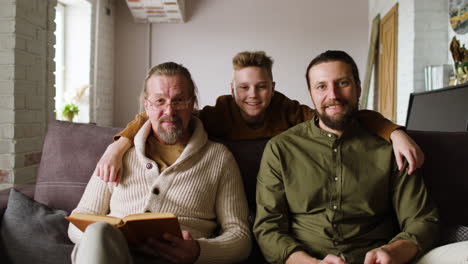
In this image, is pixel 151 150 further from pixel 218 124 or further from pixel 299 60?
pixel 299 60

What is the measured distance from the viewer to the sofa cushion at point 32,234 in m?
1.34

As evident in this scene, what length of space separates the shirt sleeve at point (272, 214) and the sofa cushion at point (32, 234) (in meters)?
0.66

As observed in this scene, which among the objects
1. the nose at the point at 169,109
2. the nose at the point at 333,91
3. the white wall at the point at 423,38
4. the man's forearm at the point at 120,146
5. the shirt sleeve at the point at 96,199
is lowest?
the shirt sleeve at the point at 96,199

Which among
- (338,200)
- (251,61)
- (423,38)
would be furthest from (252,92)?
(423,38)

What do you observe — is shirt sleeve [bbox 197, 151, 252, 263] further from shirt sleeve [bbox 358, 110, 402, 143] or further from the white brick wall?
the white brick wall

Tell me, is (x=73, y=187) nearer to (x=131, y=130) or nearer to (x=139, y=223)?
(x=131, y=130)

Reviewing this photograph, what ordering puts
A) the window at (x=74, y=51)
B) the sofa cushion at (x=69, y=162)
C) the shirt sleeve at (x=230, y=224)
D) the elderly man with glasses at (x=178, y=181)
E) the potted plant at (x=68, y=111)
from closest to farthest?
the shirt sleeve at (x=230, y=224), the elderly man with glasses at (x=178, y=181), the sofa cushion at (x=69, y=162), the potted plant at (x=68, y=111), the window at (x=74, y=51)

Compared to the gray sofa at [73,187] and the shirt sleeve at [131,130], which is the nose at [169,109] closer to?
the shirt sleeve at [131,130]

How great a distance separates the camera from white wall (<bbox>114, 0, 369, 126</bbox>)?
6.13m

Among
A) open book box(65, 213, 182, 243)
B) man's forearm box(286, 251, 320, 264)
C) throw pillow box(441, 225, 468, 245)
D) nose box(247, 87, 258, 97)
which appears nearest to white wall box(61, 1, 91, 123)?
nose box(247, 87, 258, 97)

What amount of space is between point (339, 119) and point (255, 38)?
5016 millimetres

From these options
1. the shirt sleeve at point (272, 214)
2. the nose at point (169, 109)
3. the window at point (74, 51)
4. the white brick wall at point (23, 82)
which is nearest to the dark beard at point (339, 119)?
the shirt sleeve at point (272, 214)

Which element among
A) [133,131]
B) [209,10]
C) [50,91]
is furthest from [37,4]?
[209,10]

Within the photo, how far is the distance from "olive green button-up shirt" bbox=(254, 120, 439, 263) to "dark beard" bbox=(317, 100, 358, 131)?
0.12 feet
